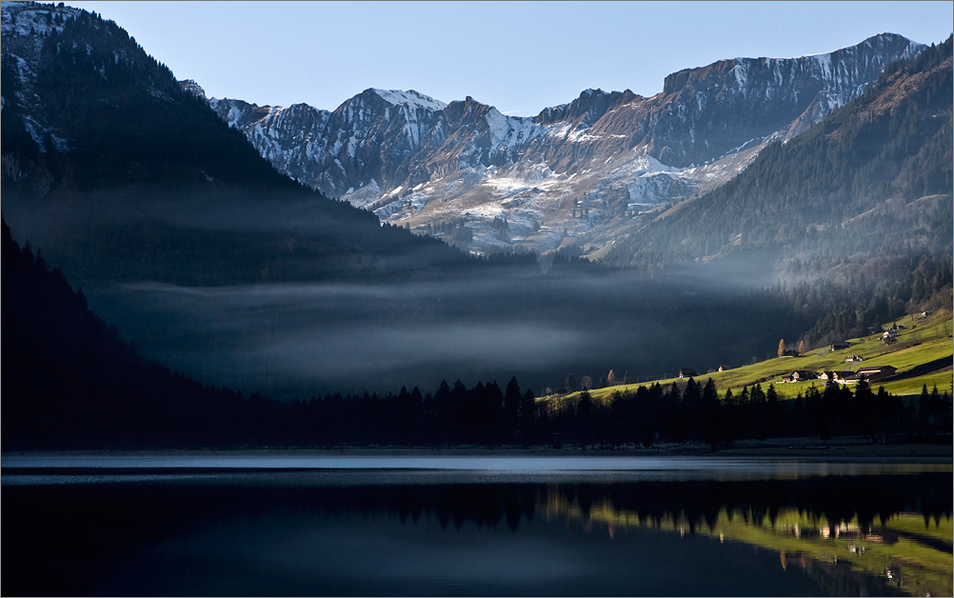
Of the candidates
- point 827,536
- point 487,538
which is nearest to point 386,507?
point 487,538

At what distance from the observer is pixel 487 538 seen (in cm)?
6562

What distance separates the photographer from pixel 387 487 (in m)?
109

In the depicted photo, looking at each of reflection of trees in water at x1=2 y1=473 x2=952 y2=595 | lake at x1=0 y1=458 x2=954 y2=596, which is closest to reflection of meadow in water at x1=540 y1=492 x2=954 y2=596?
lake at x1=0 y1=458 x2=954 y2=596

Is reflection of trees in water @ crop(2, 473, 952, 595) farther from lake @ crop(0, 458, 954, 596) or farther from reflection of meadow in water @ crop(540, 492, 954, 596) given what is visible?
reflection of meadow in water @ crop(540, 492, 954, 596)

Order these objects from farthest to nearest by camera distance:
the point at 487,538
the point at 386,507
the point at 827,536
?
the point at 386,507 → the point at 487,538 → the point at 827,536

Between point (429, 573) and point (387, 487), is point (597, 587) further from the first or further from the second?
point (387, 487)

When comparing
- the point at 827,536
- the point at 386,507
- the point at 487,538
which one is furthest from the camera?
the point at 386,507

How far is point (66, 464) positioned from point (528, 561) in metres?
142

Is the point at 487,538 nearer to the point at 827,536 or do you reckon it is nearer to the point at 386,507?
the point at 386,507

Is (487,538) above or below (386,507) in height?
below

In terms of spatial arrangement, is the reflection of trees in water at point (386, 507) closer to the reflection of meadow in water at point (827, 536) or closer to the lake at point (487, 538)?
the lake at point (487, 538)

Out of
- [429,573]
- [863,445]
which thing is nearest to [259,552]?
[429,573]

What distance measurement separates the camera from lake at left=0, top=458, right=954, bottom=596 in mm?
49719

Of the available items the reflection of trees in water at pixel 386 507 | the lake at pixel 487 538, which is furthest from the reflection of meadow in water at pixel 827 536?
the reflection of trees in water at pixel 386 507
